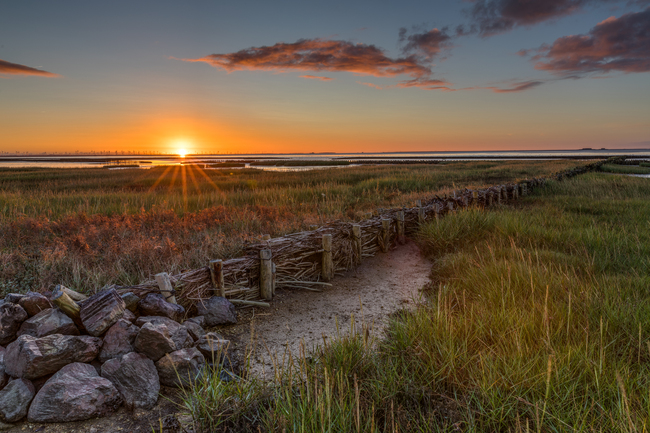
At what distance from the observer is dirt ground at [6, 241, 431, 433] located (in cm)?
288

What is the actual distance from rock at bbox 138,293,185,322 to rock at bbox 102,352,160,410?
0.75m

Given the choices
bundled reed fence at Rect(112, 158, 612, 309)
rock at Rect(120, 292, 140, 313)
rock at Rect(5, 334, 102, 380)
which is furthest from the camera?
bundled reed fence at Rect(112, 158, 612, 309)

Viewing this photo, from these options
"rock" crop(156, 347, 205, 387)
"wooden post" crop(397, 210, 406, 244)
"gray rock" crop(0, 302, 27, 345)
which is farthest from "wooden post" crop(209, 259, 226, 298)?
"wooden post" crop(397, 210, 406, 244)

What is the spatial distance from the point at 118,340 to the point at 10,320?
3.75 feet

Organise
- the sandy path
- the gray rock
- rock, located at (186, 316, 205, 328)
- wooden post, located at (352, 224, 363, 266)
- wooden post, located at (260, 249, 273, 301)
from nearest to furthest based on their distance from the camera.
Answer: the gray rock < the sandy path < rock, located at (186, 316, 205, 328) < wooden post, located at (260, 249, 273, 301) < wooden post, located at (352, 224, 363, 266)

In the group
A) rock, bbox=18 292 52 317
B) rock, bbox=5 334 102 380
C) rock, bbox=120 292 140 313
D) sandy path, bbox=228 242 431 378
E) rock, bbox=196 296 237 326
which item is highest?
rock, bbox=18 292 52 317

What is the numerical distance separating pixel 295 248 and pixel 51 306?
3.43 meters

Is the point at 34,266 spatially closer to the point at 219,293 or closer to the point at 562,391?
the point at 219,293

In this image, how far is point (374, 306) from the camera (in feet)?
17.9

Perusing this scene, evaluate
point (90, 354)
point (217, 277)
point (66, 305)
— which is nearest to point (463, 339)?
point (217, 277)

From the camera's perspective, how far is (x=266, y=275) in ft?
18.2

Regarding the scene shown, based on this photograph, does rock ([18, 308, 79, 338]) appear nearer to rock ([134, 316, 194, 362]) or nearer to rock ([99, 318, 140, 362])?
rock ([99, 318, 140, 362])

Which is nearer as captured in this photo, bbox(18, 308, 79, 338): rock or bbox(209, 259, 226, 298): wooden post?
bbox(18, 308, 79, 338): rock

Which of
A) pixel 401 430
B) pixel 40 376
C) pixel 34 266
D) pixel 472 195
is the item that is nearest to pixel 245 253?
pixel 40 376
